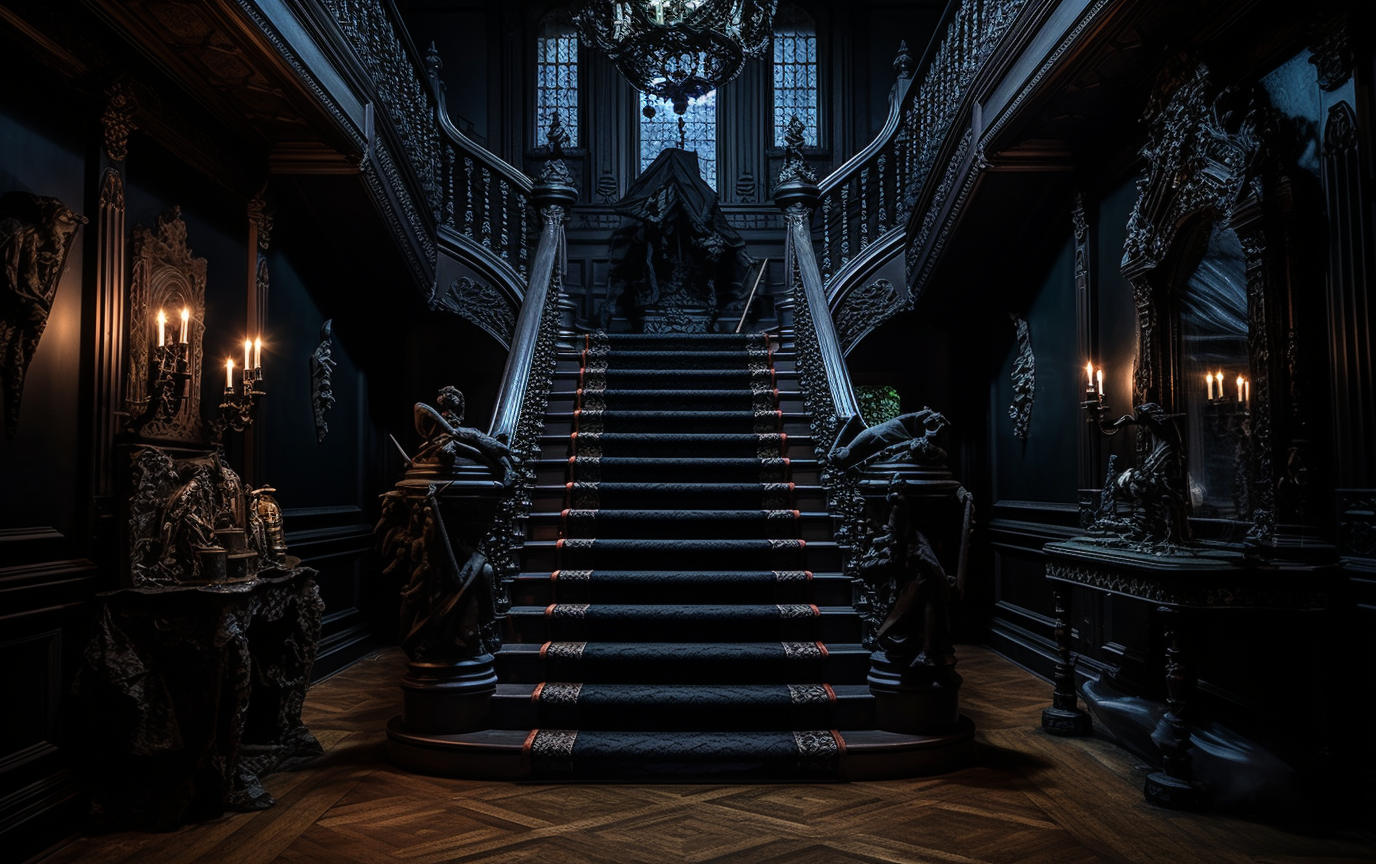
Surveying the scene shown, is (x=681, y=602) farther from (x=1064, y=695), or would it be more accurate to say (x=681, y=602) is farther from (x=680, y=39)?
(x=680, y=39)

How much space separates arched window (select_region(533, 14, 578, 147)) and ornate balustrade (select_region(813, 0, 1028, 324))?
3271 mm

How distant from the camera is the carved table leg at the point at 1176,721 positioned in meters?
3.50

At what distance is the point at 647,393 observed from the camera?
6.51 meters

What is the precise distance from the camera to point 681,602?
187 inches

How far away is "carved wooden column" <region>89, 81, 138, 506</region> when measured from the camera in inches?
146

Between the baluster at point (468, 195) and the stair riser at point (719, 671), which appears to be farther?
the baluster at point (468, 195)

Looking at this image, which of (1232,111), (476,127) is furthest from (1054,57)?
(476,127)

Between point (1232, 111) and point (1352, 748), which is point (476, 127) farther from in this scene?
point (1352, 748)

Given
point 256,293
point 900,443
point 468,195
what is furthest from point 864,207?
point 256,293

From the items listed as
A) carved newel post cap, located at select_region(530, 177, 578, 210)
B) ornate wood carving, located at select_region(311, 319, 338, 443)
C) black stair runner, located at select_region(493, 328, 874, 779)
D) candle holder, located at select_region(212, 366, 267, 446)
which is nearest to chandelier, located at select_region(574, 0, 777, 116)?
black stair runner, located at select_region(493, 328, 874, 779)

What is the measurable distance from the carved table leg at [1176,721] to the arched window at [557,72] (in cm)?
843

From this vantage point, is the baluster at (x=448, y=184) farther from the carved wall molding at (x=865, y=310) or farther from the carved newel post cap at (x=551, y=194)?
the carved wall molding at (x=865, y=310)

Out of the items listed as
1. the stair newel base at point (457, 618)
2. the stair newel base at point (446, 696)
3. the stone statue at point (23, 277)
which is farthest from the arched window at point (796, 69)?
the stone statue at point (23, 277)

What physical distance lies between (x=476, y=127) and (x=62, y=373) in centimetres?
732
